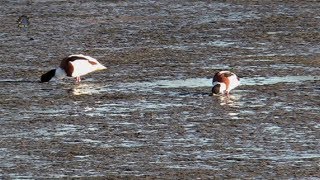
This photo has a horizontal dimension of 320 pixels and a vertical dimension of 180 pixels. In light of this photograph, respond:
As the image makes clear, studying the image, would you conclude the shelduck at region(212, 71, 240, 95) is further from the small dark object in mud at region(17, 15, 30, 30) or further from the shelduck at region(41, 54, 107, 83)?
the small dark object in mud at region(17, 15, 30, 30)

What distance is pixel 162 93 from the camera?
17484mm

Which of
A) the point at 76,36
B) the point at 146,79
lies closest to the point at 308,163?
the point at 146,79

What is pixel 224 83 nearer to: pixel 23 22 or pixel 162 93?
pixel 162 93

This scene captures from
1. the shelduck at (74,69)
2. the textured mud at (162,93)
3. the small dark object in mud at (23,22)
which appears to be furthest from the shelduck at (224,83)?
the small dark object in mud at (23,22)

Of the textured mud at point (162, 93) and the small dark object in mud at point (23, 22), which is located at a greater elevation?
the small dark object in mud at point (23, 22)

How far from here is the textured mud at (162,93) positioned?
12.9 metres

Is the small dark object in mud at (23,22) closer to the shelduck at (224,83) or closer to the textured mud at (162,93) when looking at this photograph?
the textured mud at (162,93)

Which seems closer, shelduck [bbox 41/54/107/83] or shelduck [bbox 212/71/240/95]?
shelduck [bbox 212/71/240/95]

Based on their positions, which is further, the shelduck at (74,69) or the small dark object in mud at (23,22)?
the small dark object in mud at (23,22)

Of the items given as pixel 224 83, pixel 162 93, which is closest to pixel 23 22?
pixel 162 93

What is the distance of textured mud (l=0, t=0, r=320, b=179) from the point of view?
42.4ft

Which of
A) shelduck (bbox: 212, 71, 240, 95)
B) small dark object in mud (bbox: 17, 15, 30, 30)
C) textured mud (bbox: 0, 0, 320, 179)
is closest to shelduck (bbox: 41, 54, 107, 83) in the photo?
textured mud (bbox: 0, 0, 320, 179)

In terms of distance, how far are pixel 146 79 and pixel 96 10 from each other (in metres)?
8.71

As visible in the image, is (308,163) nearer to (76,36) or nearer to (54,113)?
(54,113)
